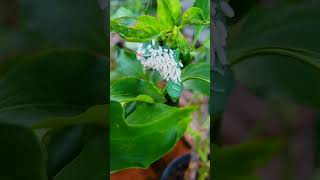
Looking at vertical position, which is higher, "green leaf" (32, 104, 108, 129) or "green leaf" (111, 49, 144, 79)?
"green leaf" (111, 49, 144, 79)

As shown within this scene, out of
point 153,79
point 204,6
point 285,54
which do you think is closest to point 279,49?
point 285,54

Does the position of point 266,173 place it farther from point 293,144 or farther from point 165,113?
point 165,113

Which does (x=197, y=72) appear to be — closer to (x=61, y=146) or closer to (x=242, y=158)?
(x=242, y=158)

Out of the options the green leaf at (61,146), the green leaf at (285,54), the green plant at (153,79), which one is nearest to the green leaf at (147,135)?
the green plant at (153,79)

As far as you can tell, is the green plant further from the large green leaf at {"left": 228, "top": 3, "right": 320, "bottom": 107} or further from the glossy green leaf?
the large green leaf at {"left": 228, "top": 3, "right": 320, "bottom": 107}

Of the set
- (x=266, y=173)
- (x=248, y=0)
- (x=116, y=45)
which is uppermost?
(x=248, y=0)

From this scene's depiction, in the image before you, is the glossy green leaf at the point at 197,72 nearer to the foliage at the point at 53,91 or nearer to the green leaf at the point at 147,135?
the green leaf at the point at 147,135

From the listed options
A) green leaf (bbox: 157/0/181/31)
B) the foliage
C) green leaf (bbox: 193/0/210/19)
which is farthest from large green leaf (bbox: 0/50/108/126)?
green leaf (bbox: 193/0/210/19)

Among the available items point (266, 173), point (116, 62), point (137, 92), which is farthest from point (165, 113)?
point (266, 173)
